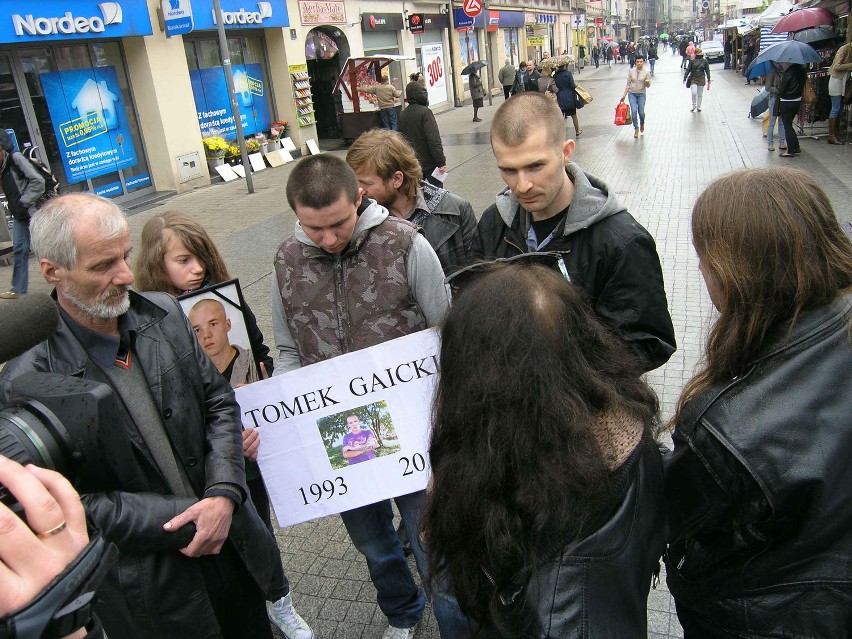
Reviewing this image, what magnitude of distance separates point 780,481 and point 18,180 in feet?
27.1

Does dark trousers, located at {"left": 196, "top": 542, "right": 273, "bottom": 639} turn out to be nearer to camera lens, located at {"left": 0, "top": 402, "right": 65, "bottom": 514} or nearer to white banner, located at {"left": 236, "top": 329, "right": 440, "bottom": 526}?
white banner, located at {"left": 236, "top": 329, "right": 440, "bottom": 526}

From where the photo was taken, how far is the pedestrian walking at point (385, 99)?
13469mm

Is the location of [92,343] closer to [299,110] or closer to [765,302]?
[765,302]

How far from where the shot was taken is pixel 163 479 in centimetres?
194

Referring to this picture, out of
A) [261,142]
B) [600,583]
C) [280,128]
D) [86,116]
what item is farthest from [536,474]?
[280,128]

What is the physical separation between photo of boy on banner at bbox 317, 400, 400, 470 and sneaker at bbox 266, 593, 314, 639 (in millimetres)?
734

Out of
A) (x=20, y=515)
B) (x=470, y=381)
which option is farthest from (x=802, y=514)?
(x=20, y=515)

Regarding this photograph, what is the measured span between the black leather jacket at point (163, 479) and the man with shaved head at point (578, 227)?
3.81 ft

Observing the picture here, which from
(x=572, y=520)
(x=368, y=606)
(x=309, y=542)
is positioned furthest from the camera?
(x=309, y=542)

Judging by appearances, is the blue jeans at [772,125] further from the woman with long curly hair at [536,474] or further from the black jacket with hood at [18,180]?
the woman with long curly hair at [536,474]

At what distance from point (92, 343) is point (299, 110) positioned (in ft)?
51.4

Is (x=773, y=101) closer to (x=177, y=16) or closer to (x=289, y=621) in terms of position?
(x=177, y=16)

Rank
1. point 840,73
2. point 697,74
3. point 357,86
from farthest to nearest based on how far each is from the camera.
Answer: point 697,74 → point 357,86 → point 840,73

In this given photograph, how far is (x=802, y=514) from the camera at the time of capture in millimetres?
1326
